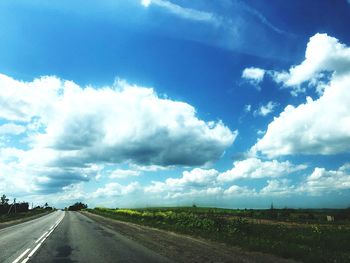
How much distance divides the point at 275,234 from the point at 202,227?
8378 mm

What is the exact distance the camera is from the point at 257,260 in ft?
48.5

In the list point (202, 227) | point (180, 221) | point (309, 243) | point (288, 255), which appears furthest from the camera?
point (180, 221)

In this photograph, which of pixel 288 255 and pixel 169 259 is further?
pixel 288 255

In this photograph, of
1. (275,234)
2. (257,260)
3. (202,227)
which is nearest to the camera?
(257,260)

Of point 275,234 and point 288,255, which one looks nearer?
point 288,255

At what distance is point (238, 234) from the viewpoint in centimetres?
2573

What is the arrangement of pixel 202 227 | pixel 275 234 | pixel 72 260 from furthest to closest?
pixel 202 227 → pixel 275 234 → pixel 72 260

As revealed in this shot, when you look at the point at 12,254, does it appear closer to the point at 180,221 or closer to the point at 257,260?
the point at 257,260

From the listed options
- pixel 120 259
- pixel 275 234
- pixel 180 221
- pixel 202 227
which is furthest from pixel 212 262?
pixel 180 221

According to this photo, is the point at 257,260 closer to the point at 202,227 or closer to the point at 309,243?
the point at 309,243

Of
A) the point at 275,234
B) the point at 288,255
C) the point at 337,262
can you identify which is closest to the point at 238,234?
the point at 275,234

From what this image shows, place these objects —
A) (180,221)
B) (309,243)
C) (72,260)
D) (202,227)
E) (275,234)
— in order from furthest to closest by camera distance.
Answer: (180,221) → (202,227) → (275,234) → (309,243) → (72,260)

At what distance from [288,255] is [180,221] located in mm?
22852

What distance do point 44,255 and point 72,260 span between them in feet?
6.63
